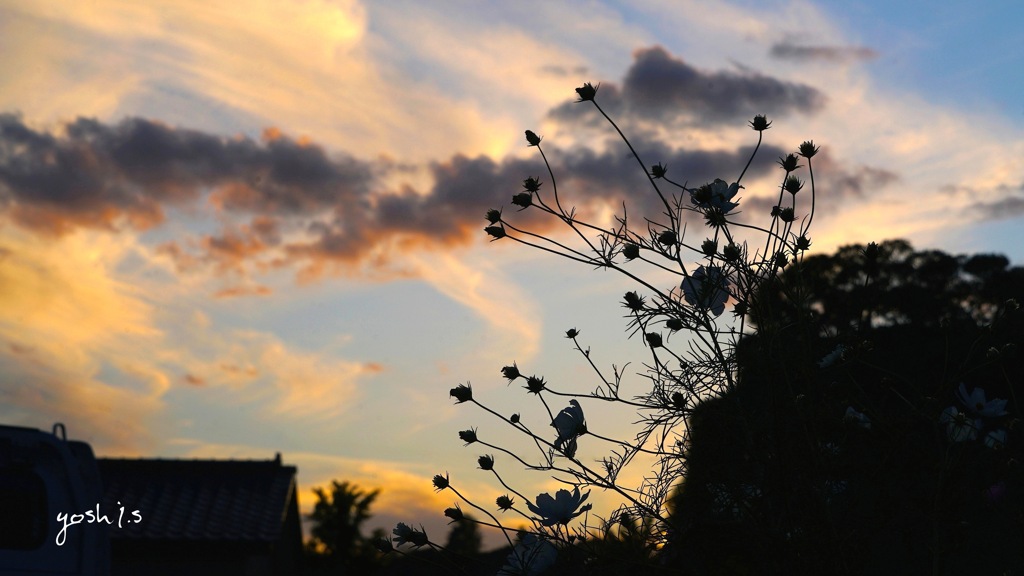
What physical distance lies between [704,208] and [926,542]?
39.3 inches

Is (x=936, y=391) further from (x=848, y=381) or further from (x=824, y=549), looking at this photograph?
(x=824, y=549)

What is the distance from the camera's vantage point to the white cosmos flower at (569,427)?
2.48 meters

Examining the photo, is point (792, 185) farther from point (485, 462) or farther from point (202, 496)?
point (202, 496)

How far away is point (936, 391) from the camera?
238cm

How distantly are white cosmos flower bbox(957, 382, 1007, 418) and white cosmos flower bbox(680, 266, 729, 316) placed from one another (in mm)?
724

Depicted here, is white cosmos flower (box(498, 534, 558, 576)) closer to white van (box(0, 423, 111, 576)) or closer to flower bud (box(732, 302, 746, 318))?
flower bud (box(732, 302, 746, 318))

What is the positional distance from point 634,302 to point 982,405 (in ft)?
3.26

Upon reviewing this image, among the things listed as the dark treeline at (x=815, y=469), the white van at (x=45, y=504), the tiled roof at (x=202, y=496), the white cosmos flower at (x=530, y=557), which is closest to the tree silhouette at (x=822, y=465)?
the dark treeline at (x=815, y=469)

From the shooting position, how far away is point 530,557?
2.43 meters

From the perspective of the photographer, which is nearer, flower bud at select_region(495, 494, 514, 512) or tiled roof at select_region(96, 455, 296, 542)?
flower bud at select_region(495, 494, 514, 512)

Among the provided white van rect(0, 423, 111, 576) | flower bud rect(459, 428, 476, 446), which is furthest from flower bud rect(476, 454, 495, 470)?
white van rect(0, 423, 111, 576)

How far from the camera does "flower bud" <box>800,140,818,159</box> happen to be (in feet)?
9.07
